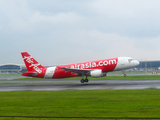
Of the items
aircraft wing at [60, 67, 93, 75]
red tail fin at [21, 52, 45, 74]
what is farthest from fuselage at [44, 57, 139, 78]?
red tail fin at [21, 52, 45, 74]

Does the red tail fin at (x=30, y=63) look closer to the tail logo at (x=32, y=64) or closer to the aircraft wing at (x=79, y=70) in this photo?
the tail logo at (x=32, y=64)

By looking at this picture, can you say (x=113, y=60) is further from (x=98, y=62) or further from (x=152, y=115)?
(x=152, y=115)

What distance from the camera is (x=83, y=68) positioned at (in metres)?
37.8

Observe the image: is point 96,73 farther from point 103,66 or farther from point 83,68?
point 83,68

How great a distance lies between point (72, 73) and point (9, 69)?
490 ft

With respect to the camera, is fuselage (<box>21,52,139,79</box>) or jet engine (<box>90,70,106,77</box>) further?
fuselage (<box>21,52,139,79</box>)

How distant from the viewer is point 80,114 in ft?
36.5

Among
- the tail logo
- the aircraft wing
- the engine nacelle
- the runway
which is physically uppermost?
the tail logo

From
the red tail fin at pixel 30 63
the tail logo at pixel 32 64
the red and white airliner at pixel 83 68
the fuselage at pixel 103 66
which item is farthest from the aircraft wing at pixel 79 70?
the red tail fin at pixel 30 63

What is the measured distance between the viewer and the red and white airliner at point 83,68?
36369 millimetres

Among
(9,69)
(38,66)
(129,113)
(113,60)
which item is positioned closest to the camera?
(129,113)

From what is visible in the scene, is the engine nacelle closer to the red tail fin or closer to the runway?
the runway

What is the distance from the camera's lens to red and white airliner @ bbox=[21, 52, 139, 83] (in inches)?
1432

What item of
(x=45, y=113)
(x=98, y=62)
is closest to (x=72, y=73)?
(x=98, y=62)
